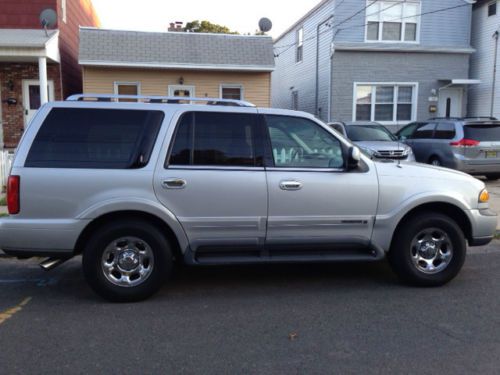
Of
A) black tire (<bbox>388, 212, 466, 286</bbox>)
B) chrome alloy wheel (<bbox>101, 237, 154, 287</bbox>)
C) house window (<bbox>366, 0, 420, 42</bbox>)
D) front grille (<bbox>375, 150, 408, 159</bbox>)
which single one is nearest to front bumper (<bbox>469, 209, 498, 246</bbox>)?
black tire (<bbox>388, 212, 466, 286</bbox>)

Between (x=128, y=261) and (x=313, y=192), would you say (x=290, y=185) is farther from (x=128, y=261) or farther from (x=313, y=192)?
(x=128, y=261)

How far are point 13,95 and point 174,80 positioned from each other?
545 centimetres

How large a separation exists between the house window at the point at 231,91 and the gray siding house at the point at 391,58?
3.49m

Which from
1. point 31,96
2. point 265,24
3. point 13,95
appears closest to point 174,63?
point 265,24

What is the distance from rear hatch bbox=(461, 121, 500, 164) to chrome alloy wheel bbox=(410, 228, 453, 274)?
808 centimetres

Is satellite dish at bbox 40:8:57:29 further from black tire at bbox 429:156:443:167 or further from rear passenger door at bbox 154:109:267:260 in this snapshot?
rear passenger door at bbox 154:109:267:260

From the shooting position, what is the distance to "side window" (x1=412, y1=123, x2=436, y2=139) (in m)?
13.9

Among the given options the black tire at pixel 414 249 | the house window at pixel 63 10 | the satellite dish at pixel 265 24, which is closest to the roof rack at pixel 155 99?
the black tire at pixel 414 249

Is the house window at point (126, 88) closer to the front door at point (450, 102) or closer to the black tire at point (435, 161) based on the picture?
the black tire at point (435, 161)

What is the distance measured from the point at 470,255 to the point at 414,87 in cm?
1373

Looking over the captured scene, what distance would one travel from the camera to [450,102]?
20.1 metres

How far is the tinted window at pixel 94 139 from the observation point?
4734mm

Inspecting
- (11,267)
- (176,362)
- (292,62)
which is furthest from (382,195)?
(292,62)

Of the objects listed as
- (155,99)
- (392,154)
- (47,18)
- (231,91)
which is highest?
(47,18)
